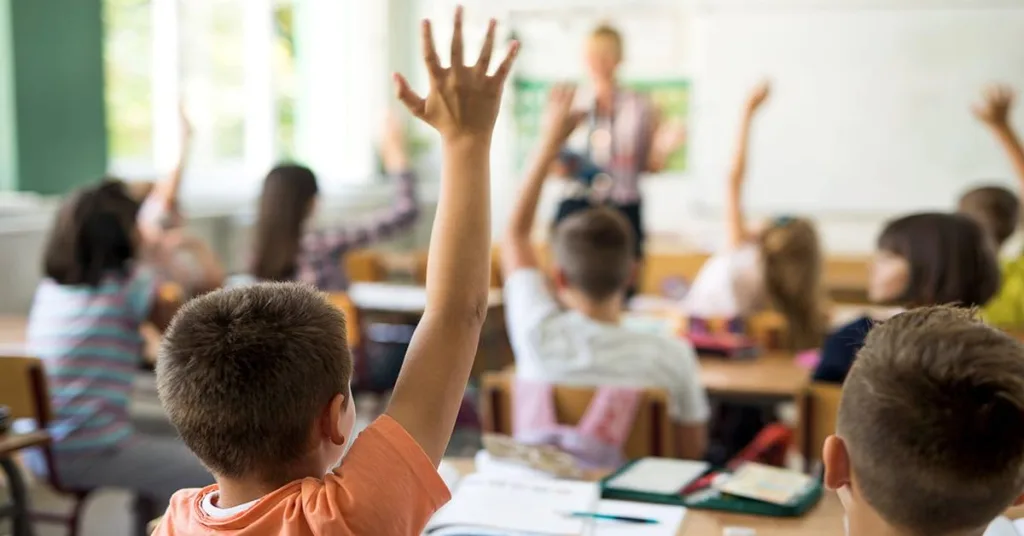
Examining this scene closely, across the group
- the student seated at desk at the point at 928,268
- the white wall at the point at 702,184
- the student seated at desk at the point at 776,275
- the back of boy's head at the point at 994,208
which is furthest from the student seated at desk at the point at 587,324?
the white wall at the point at 702,184

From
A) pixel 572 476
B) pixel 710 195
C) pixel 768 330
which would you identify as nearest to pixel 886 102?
pixel 710 195

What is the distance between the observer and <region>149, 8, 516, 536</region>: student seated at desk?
1170mm

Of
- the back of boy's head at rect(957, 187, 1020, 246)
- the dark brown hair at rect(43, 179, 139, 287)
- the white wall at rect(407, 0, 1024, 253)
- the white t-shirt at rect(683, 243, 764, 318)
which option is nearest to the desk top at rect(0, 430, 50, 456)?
the dark brown hair at rect(43, 179, 139, 287)

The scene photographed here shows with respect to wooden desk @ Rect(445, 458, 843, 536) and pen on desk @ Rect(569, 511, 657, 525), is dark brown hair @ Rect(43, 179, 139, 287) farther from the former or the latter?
wooden desk @ Rect(445, 458, 843, 536)

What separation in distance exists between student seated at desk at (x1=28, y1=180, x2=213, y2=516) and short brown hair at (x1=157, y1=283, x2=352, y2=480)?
177 cm

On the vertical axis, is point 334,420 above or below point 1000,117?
below

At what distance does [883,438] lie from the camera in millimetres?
1154

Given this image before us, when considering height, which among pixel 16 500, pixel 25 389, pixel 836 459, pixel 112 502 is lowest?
pixel 112 502

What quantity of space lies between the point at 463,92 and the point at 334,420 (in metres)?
0.41

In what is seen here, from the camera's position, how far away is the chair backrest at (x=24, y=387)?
2760 millimetres

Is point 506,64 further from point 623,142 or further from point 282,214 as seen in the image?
point 623,142

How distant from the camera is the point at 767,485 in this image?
1.85 m

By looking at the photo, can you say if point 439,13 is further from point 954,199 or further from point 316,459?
point 316,459

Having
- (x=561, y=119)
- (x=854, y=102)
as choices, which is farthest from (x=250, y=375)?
(x=854, y=102)
